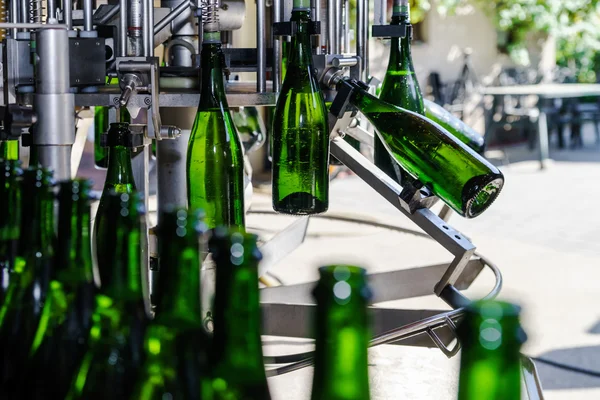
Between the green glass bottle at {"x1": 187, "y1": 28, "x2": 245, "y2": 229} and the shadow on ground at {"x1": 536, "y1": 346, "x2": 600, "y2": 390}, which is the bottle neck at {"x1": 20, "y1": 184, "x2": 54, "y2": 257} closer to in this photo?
the green glass bottle at {"x1": 187, "y1": 28, "x2": 245, "y2": 229}

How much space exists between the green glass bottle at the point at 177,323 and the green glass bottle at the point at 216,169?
433 millimetres

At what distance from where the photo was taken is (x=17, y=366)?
0.57 meters

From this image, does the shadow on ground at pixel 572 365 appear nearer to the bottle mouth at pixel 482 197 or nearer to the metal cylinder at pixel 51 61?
the bottle mouth at pixel 482 197

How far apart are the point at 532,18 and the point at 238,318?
9.31 meters

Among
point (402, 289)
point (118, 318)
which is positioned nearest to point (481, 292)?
point (402, 289)

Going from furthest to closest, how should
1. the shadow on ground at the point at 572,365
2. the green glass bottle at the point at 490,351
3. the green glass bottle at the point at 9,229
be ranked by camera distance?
the shadow on ground at the point at 572,365, the green glass bottle at the point at 9,229, the green glass bottle at the point at 490,351

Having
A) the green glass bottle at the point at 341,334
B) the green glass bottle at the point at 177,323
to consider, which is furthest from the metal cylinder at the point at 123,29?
the green glass bottle at the point at 341,334

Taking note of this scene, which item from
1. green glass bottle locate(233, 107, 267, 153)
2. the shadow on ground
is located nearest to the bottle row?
green glass bottle locate(233, 107, 267, 153)

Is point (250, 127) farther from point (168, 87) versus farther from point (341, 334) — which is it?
point (341, 334)

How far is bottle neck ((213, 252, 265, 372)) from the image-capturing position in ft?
1.50

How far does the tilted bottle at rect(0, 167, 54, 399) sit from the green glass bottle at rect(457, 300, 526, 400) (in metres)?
0.30

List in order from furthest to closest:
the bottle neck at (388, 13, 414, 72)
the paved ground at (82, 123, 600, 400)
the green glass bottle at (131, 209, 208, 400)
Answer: the bottle neck at (388, 13, 414, 72) → the paved ground at (82, 123, 600, 400) → the green glass bottle at (131, 209, 208, 400)

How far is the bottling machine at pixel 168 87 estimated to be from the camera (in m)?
0.72

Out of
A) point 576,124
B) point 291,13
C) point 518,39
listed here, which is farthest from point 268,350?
point 518,39
